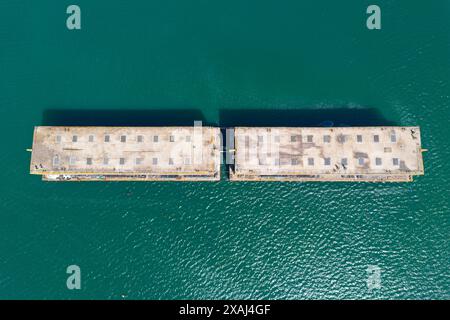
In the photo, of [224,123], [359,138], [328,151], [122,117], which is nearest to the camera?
[328,151]

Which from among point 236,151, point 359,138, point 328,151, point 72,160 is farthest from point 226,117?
point 72,160

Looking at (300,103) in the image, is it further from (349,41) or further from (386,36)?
(386,36)

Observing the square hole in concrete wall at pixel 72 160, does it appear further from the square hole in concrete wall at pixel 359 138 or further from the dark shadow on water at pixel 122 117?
the square hole in concrete wall at pixel 359 138

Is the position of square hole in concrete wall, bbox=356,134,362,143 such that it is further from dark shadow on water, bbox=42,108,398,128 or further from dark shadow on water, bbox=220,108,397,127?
dark shadow on water, bbox=42,108,398,128

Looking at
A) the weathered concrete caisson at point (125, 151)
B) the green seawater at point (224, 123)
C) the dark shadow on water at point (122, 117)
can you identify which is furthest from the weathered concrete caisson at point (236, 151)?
the dark shadow on water at point (122, 117)

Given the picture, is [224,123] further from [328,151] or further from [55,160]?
[55,160]
